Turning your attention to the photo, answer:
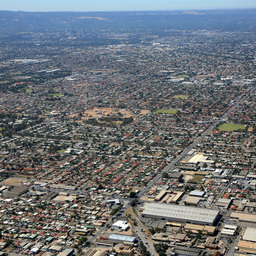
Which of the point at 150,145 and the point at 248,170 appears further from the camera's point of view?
the point at 150,145

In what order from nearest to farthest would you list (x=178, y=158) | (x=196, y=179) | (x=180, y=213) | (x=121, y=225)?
(x=121, y=225), (x=180, y=213), (x=196, y=179), (x=178, y=158)

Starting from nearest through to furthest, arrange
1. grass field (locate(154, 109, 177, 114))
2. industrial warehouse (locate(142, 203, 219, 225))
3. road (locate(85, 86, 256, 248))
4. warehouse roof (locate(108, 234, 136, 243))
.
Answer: warehouse roof (locate(108, 234, 136, 243)), road (locate(85, 86, 256, 248)), industrial warehouse (locate(142, 203, 219, 225)), grass field (locate(154, 109, 177, 114))

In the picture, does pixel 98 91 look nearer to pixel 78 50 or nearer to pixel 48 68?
pixel 48 68

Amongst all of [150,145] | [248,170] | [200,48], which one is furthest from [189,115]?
[200,48]

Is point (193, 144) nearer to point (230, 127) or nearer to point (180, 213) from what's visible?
point (230, 127)

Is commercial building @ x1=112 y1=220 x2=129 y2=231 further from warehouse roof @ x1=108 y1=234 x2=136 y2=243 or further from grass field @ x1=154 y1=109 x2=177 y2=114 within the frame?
grass field @ x1=154 y1=109 x2=177 y2=114

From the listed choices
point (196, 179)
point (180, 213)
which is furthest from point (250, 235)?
point (196, 179)

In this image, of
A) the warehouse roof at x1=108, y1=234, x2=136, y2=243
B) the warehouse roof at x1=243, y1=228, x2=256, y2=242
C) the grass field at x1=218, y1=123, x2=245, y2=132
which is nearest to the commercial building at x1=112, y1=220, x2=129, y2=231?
the warehouse roof at x1=108, y1=234, x2=136, y2=243

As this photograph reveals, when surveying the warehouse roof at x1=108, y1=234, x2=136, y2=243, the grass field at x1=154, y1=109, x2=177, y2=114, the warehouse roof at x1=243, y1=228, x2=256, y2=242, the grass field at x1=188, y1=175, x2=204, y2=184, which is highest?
the warehouse roof at x1=243, y1=228, x2=256, y2=242
